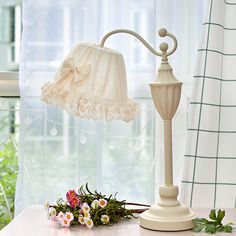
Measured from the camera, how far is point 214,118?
Result: 209cm

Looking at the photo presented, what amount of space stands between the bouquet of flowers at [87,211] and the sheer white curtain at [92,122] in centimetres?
47

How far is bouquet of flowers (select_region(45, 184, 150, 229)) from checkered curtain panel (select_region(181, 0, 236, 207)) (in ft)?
1.59

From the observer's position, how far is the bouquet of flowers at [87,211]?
1.58 metres

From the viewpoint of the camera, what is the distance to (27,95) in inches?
83.3

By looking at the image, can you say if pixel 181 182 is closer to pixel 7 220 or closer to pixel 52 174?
pixel 52 174

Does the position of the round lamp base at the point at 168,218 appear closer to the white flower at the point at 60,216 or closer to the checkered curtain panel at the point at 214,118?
the white flower at the point at 60,216

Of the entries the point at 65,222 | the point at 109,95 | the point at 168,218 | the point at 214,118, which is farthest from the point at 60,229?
the point at 214,118

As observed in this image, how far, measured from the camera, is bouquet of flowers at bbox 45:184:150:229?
158 centimetres

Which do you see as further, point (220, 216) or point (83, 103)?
point (220, 216)

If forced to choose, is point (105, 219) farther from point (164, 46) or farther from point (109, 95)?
point (164, 46)

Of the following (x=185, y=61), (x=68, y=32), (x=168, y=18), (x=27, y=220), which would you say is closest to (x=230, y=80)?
(x=185, y=61)

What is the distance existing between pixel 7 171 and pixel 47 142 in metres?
0.26

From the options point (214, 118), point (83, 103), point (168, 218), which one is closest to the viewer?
point (83, 103)

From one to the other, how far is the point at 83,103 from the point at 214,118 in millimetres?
766
